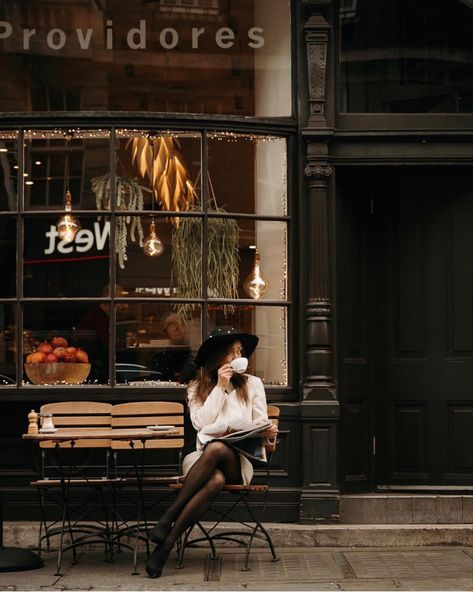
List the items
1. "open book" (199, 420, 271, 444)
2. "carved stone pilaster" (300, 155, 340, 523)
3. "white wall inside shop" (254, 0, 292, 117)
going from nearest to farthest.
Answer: "open book" (199, 420, 271, 444)
"carved stone pilaster" (300, 155, 340, 523)
"white wall inside shop" (254, 0, 292, 117)

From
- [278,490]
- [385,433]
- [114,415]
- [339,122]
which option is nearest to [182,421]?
[114,415]

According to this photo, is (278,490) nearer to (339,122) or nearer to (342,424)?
(342,424)

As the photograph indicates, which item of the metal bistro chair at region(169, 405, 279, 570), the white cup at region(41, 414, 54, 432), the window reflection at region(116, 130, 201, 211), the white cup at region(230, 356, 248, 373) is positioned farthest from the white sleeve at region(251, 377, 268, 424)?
the window reflection at region(116, 130, 201, 211)

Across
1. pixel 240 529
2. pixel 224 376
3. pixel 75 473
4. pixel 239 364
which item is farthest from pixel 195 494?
pixel 75 473

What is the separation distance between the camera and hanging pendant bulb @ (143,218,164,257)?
1046cm

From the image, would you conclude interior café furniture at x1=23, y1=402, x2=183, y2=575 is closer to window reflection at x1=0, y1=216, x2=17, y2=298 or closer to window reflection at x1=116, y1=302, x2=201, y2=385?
window reflection at x1=116, y1=302, x2=201, y2=385

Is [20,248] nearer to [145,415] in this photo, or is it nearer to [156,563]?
[145,415]

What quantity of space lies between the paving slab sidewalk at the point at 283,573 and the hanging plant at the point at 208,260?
6.87ft

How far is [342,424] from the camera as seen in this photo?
1055 centimetres

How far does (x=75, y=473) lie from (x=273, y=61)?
12.4ft

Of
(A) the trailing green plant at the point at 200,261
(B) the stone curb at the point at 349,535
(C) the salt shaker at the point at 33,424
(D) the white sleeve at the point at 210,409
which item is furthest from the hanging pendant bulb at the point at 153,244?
(B) the stone curb at the point at 349,535

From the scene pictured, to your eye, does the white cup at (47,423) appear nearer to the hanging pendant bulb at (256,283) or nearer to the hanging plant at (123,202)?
the hanging plant at (123,202)

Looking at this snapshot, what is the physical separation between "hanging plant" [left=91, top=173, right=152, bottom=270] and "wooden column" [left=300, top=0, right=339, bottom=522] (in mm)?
1387

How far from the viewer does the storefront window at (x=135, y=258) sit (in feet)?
33.9
